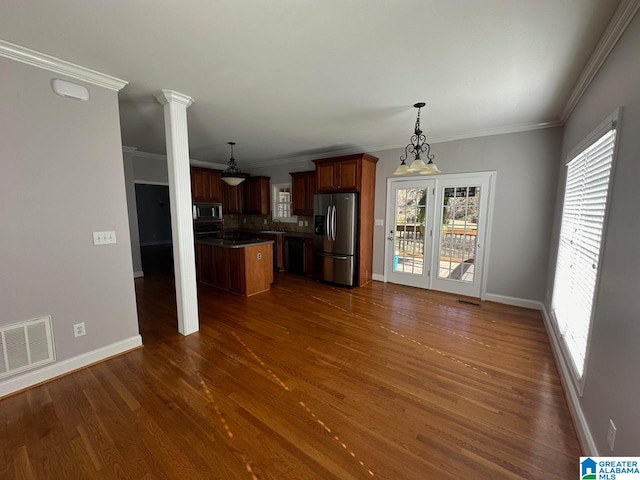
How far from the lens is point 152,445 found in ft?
5.13

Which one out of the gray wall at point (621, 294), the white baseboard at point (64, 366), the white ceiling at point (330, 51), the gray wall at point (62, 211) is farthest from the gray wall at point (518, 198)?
the white baseboard at point (64, 366)

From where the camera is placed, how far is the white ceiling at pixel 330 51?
1.54m

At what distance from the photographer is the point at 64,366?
7.25 ft

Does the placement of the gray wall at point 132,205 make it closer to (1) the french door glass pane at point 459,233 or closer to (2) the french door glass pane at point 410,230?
(2) the french door glass pane at point 410,230

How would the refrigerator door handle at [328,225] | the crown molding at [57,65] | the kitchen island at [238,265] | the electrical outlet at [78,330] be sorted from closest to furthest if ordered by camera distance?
1. the crown molding at [57,65]
2. the electrical outlet at [78,330]
3. the kitchen island at [238,265]
4. the refrigerator door handle at [328,225]

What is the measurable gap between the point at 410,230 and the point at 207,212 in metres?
4.69

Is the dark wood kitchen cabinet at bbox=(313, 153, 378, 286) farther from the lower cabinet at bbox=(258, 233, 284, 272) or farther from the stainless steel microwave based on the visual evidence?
the stainless steel microwave

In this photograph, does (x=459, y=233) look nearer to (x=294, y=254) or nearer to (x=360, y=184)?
(x=360, y=184)

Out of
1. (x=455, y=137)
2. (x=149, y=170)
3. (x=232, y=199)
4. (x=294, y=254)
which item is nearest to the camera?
(x=455, y=137)

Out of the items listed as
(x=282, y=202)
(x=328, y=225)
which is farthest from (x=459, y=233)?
(x=282, y=202)

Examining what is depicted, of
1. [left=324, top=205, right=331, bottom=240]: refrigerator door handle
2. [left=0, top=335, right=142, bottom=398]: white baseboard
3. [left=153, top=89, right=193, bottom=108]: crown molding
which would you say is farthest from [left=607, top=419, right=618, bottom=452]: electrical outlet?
[left=153, top=89, right=193, bottom=108]: crown molding

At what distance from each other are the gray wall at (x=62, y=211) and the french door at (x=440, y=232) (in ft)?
13.4

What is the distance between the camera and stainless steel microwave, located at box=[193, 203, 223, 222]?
6006 mm

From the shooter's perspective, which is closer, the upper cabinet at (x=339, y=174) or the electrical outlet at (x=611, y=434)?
the electrical outlet at (x=611, y=434)
